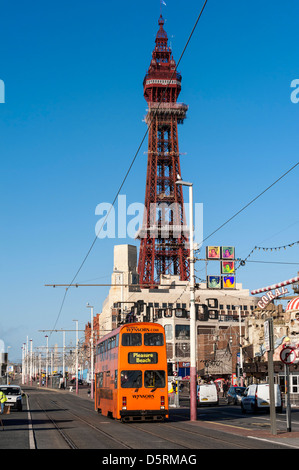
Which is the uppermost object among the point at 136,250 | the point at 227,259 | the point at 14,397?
the point at 136,250

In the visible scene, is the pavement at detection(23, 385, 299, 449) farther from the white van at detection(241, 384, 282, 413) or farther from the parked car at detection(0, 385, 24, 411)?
the parked car at detection(0, 385, 24, 411)

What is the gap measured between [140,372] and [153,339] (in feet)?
5.21

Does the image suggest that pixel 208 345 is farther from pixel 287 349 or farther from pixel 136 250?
pixel 287 349

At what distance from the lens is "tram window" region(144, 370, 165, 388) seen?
31.3 metres

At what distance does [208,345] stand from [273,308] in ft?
111

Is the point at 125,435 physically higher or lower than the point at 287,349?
lower

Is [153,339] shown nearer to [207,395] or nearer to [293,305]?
[207,395]

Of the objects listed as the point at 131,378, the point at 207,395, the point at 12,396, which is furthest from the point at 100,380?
the point at 207,395

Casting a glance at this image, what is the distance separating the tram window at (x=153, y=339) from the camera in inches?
1222

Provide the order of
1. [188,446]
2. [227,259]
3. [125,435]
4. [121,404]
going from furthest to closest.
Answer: [227,259] < [121,404] < [125,435] < [188,446]

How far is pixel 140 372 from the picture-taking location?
3125 centimetres

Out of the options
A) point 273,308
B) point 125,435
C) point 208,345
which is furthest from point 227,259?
point 208,345

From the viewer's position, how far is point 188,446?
66.0ft

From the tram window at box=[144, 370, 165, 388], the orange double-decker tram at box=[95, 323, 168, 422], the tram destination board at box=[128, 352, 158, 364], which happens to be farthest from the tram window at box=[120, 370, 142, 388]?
the tram destination board at box=[128, 352, 158, 364]
